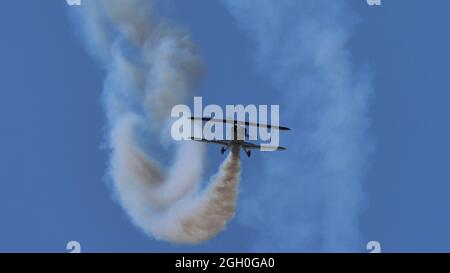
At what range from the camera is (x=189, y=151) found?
483ft

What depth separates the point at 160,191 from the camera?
145 meters
